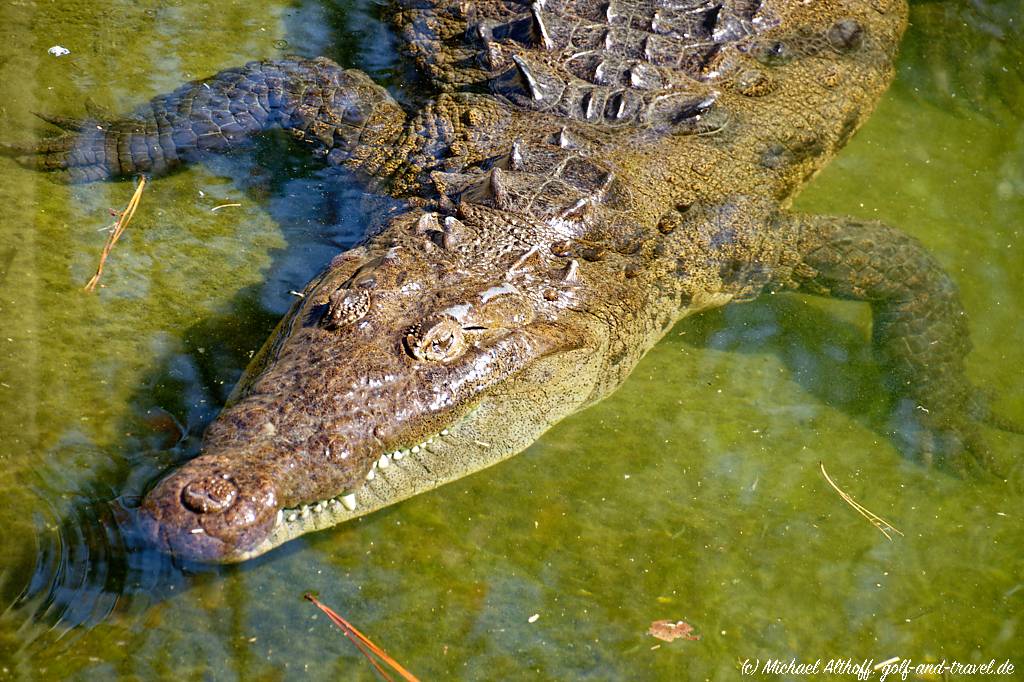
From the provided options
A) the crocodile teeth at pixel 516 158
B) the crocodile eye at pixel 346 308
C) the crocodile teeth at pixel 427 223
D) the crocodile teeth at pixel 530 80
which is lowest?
the crocodile eye at pixel 346 308

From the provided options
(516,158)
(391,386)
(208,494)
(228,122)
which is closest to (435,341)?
(391,386)

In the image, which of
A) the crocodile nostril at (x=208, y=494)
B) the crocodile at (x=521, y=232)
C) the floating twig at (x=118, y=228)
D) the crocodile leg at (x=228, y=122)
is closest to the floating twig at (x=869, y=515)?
the crocodile at (x=521, y=232)

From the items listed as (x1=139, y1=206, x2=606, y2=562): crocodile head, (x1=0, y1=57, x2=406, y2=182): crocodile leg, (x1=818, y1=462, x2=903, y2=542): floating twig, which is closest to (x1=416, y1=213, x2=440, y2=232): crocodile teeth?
(x1=139, y1=206, x2=606, y2=562): crocodile head

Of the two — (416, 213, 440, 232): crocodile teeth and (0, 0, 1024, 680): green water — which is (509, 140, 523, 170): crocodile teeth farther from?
(0, 0, 1024, 680): green water

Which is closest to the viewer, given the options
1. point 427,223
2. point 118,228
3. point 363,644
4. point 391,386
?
point 363,644

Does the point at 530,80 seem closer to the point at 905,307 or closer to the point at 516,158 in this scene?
the point at 516,158

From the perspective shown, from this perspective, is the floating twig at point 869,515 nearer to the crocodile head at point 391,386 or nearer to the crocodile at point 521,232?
the crocodile at point 521,232

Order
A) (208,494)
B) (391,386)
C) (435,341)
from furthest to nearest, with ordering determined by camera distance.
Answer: (435,341) < (391,386) < (208,494)
